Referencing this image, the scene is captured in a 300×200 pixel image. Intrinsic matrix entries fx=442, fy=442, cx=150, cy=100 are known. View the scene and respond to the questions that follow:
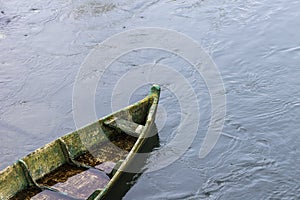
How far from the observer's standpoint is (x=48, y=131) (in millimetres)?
9180

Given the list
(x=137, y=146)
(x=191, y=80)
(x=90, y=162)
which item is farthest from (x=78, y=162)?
(x=191, y=80)

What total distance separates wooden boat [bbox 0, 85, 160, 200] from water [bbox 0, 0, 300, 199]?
55 cm

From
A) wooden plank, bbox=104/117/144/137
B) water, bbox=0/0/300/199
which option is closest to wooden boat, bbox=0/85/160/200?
wooden plank, bbox=104/117/144/137

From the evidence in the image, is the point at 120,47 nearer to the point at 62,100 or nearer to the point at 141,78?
the point at 141,78

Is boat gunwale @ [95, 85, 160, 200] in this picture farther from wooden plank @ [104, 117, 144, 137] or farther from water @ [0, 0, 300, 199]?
water @ [0, 0, 300, 199]

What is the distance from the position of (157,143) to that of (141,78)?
7.84 ft

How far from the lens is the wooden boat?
22.8 ft

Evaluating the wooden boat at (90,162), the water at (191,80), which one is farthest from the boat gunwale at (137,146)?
the water at (191,80)

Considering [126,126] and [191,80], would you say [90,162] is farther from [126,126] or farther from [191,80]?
[191,80]

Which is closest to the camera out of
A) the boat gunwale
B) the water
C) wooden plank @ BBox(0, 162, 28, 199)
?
the boat gunwale

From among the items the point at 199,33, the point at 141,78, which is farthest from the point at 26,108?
the point at 199,33

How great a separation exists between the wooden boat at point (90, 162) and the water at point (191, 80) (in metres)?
0.55

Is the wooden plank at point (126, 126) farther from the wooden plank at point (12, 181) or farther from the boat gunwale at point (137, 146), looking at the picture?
the wooden plank at point (12, 181)

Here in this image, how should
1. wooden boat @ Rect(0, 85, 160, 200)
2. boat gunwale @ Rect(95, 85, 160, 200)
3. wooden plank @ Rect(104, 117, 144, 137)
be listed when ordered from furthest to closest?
wooden plank @ Rect(104, 117, 144, 137), wooden boat @ Rect(0, 85, 160, 200), boat gunwale @ Rect(95, 85, 160, 200)
